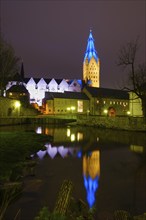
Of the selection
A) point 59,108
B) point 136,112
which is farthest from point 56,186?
point 59,108

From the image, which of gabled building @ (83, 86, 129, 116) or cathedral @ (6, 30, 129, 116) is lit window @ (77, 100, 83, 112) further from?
gabled building @ (83, 86, 129, 116)

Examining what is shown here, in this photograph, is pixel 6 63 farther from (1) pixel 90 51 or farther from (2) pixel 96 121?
(1) pixel 90 51

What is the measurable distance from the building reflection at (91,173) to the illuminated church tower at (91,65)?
121 meters

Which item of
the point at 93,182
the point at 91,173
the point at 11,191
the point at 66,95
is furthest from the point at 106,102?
the point at 11,191

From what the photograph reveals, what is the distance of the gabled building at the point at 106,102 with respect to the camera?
7962 cm

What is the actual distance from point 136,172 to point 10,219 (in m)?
7.77

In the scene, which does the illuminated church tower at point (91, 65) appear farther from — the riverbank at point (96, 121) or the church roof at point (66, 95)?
the riverbank at point (96, 121)

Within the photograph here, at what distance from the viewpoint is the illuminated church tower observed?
138 meters

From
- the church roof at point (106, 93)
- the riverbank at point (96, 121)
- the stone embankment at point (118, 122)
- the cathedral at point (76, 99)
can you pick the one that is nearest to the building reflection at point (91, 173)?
the stone embankment at point (118, 122)

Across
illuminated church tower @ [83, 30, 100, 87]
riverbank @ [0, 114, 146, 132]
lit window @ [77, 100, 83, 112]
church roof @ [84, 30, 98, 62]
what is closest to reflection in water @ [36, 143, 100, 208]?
riverbank @ [0, 114, 146, 132]

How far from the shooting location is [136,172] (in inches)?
495

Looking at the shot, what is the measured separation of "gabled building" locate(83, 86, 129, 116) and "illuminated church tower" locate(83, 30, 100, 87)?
5269cm

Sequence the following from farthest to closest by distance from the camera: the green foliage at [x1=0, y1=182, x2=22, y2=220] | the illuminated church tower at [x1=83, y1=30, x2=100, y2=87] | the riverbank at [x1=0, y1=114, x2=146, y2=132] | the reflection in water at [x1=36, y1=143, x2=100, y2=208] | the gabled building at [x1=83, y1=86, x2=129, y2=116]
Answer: the illuminated church tower at [x1=83, y1=30, x2=100, y2=87]
the gabled building at [x1=83, y1=86, x2=129, y2=116]
the riverbank at [x1=0, y1=114, x2=146, y2=132]
the reflection in water at [x1=36, y1=143, x2=100, y2=208]
the green foliage at [x1=0, y1=182, x2=22, y2=220]

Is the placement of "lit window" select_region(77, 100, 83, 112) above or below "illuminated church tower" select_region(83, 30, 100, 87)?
below
